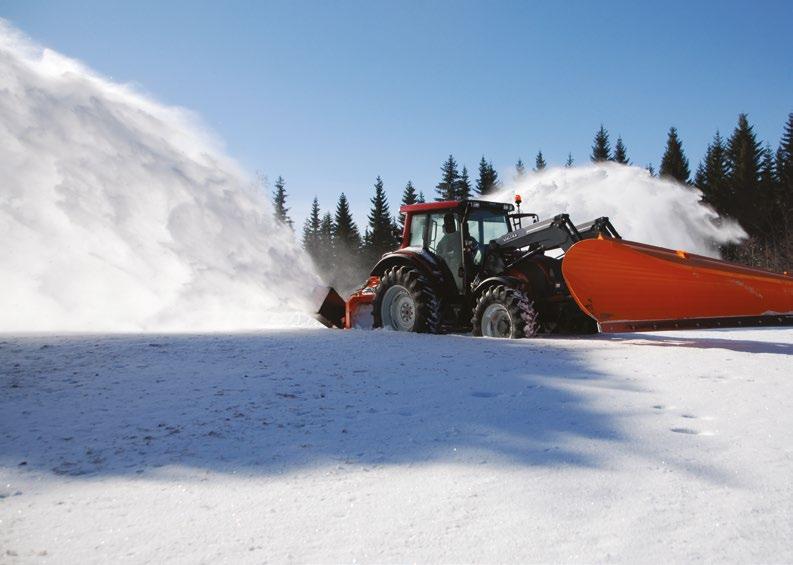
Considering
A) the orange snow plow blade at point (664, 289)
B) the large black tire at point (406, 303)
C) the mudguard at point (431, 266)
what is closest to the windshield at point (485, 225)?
the mudguard at point (431, 266)

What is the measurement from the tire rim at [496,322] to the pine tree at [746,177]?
132 ft

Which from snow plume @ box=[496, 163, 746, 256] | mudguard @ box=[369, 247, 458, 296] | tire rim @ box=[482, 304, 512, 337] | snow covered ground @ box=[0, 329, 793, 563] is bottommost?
snow covered ground @ box=[0, 329, 793, 563]

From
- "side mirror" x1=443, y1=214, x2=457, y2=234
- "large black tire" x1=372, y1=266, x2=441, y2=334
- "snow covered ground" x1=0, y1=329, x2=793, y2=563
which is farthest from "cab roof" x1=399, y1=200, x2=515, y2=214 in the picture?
"snow covered ground" x1=0, y1=329, x2=793, y2=563

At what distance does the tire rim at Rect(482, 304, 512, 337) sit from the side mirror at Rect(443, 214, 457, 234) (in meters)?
1.48

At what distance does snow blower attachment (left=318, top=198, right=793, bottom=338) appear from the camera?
6.43m

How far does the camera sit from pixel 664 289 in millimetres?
6602

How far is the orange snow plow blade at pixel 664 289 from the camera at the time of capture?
6.31 meters

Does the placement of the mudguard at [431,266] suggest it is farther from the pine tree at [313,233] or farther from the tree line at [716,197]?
the pine tree at [313,233]

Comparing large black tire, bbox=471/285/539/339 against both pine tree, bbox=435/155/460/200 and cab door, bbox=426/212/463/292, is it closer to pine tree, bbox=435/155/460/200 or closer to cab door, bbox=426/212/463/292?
cab door, bbox=426/212/463/292

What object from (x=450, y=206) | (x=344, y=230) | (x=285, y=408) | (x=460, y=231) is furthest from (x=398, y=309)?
(x=344, y=230)

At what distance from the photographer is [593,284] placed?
6820 mm

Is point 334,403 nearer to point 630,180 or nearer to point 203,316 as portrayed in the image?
point 203,316

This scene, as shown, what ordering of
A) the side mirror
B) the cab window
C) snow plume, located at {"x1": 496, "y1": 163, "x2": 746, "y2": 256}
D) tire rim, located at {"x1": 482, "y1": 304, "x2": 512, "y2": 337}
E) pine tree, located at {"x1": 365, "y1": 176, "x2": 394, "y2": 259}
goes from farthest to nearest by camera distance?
pine tree, located at {"x1": 365, "y1": 176, "x2": 394, "y2": 259} → snow plume, located at {"x1": 496, "y1": 163, "x2": 746, "y2": 256} → the cab window → the side mirror → tire rim, located at {"x1": 482, "y1": 304, "x2": 512, "y2": 337}

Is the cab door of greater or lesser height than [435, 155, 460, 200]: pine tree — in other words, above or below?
below
